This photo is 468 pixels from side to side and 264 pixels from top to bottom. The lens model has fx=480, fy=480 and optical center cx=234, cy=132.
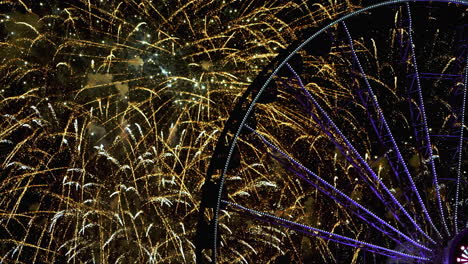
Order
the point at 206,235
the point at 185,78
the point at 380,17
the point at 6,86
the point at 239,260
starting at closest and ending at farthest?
the point at 206,235 → the point at 380,17 → the point at 185,78 → the point at 6,86 → the point at 239,260

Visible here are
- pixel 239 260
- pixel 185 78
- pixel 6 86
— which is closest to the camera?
pixel 185 78

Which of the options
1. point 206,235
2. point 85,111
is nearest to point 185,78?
point 85,111

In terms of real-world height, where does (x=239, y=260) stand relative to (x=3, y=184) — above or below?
below

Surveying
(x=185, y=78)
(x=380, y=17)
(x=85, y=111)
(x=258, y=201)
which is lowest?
(x=258, y=201)

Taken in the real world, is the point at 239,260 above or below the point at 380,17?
below

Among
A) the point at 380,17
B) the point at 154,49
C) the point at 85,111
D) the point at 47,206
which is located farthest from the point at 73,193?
the point at 380,17

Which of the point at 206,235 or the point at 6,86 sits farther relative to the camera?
the point at 6,86

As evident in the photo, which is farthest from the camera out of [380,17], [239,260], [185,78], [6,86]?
[239,260]

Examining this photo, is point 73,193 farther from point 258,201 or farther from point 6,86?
point 258,201

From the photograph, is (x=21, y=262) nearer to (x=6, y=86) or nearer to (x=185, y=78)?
(x=6, y=86)
